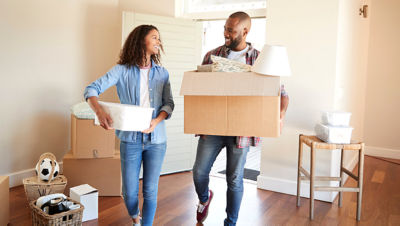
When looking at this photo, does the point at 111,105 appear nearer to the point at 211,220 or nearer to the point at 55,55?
the point at 211,220

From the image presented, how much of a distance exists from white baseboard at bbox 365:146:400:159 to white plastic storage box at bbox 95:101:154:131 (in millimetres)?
4414

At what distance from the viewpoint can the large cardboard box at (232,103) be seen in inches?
67.7

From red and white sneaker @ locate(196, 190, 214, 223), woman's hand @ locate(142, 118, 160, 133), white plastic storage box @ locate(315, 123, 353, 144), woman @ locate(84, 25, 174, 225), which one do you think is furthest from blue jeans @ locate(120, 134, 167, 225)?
white plastic storage box @ locate(315, 123, 353, 144)

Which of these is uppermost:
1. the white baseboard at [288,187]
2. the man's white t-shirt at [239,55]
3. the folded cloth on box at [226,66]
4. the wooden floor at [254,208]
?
the man's white t-shirt at [239,55]

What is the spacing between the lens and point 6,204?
8.06ft

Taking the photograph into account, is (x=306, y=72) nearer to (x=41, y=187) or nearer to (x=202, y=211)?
(x=202, y=211)

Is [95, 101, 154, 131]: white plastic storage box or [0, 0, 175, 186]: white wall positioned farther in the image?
[0, 0, 175, 186]: white wall

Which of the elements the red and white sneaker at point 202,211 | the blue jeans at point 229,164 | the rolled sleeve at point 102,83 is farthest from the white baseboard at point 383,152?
the rolled sleeve at point 102,83

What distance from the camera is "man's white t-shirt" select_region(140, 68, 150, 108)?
6.66 feet

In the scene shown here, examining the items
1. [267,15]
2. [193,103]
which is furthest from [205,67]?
[267,15]

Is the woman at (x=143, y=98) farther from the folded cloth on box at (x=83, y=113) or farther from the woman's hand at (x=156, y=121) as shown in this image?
the folded cloth on box at (x=83, y=113)

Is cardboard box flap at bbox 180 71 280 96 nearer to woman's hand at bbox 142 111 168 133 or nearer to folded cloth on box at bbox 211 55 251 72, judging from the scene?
folded cloth on box at bbox 211 55 251 72

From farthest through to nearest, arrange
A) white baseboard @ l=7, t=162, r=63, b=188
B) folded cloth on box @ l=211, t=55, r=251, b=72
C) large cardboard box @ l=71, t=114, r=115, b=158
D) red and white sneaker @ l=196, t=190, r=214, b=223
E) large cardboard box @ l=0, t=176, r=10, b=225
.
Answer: white baseboard @ l=7, t=162, r=63, b=188 → large cardboard box @ l=71, t=114, r=115, b=158 → red and white sneaker @ l=196, t=190, r=214, b=223 → large cardboard box @ l=0, t=176, r=10, b=225 → folded cloth on box @ l=211, t=55, r=251, b=72

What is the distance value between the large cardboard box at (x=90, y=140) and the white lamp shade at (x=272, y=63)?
1.74 m
